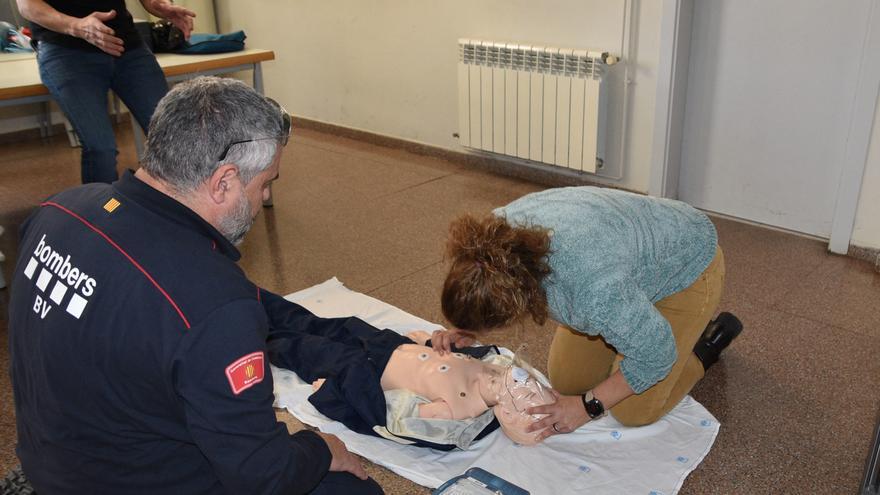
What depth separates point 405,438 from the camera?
2109 mm

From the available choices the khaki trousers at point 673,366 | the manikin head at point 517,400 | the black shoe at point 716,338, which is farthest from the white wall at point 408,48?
the manikin head at point 517,400

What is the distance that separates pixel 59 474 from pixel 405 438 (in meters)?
0.97

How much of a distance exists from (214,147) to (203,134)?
1.0 inches

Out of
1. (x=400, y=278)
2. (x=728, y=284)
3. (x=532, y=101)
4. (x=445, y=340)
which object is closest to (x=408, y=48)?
(x=532, y=101)

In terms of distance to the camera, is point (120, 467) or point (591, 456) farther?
point (591, 456)

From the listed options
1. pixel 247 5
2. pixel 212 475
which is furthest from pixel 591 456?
pixel 247 5

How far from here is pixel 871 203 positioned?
3104mm

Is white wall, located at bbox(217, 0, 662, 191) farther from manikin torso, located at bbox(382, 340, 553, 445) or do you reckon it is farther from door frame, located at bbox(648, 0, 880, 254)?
manikin torso, located at bbox(382, 340, 553, 445)

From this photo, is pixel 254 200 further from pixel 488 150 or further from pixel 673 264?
pixel 488 150

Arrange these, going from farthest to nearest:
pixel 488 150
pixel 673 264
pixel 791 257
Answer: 1. pixel 488 150
2. pixel 791 257
3. pixel 673 264

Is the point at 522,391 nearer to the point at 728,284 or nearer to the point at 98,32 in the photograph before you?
the point at 728,284

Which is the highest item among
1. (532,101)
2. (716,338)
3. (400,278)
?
(532,101)

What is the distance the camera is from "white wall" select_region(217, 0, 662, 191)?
12.2 ft

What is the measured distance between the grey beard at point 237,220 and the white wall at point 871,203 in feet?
8.48
